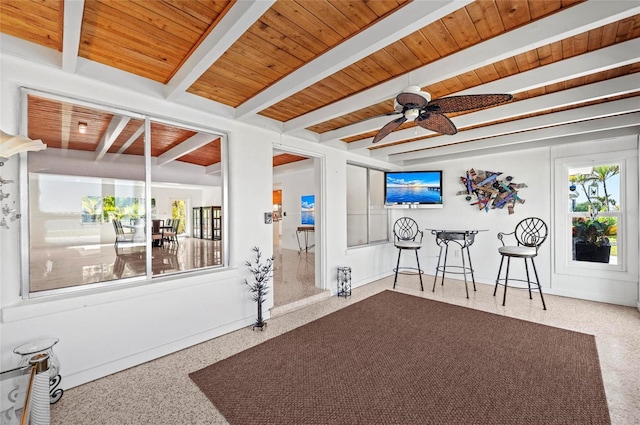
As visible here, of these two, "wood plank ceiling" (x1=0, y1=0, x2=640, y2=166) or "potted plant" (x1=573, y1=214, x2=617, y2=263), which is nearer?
"wood plank ceiling" (x1=0, y1=0, x2=640, y2=166)

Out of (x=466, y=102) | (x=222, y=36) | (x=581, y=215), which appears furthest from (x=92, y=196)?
(x=581, y=215)

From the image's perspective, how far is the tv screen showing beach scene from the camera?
8.12 metres

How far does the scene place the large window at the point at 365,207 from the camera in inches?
205

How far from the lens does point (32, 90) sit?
2115 mm

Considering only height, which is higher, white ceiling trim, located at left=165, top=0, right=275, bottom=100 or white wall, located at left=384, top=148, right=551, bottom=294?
white ceiling trim, located at left=165, top=0, right=275, bottom=100

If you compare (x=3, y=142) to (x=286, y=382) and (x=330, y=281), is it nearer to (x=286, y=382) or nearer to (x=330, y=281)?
(x=286, y=382)

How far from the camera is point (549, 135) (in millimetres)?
3932

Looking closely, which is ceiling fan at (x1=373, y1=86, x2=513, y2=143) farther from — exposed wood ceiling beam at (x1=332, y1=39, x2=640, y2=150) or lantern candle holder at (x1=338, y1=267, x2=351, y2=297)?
lantern candle holder at (x1=338, y1=267, x2=351, y2=297)

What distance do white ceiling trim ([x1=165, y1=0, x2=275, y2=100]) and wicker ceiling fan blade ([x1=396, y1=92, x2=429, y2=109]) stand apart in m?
1.17

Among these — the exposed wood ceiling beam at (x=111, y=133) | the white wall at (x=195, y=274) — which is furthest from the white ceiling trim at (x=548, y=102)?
the exposed wood ceiling beam at (x=111, y=133)

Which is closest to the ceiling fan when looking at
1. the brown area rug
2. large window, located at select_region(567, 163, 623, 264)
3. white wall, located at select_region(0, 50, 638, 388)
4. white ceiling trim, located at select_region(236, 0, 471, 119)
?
white ceiling trim, located at select_region(236, 0, 471, 119)

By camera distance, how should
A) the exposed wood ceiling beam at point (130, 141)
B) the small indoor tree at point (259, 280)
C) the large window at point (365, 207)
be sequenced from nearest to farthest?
the exposed wood ceiling beam at point (130, 141)
the small indoor tree at point (259, 280)
the large window at point (365, 207)

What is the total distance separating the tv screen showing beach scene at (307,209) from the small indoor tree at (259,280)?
4.60 m

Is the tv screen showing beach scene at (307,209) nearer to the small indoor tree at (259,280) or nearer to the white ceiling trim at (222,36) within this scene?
the small indoor tree at (259,280)
